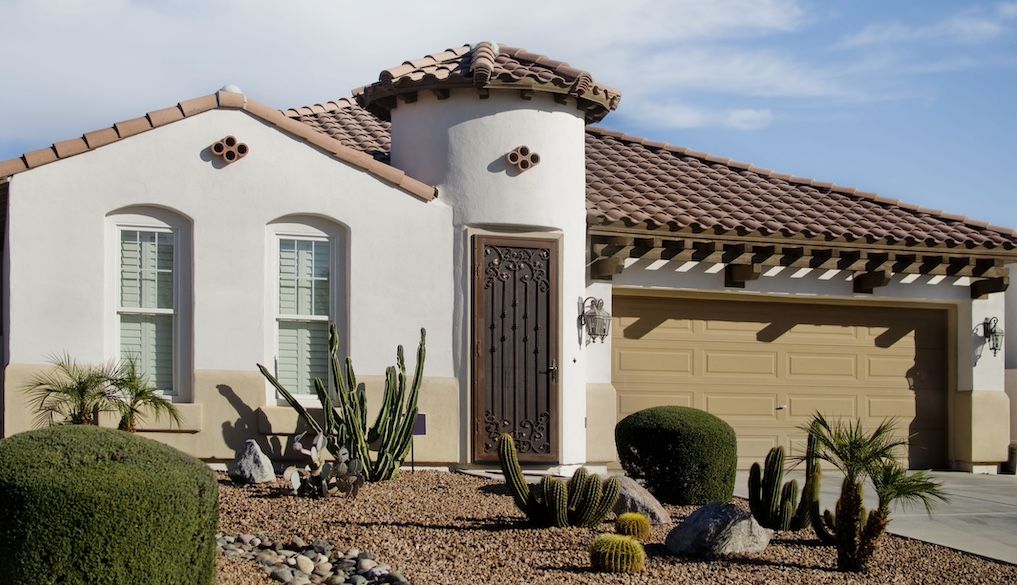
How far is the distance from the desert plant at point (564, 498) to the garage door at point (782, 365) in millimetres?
5849

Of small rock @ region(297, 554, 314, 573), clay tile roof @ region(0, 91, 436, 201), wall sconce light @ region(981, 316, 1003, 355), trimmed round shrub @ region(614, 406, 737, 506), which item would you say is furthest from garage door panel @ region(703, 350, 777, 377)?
small rock @ region(297, 554, 314, 573)

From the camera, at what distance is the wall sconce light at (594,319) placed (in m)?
15.1

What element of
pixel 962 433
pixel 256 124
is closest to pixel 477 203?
pixel 256 124

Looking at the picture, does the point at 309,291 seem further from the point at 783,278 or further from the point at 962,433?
the point at 962,433

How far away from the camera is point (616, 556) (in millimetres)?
8930

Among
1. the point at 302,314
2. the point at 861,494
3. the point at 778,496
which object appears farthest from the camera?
the point at 302,314

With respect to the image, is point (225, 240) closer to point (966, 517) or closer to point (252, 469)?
point (252, 469)

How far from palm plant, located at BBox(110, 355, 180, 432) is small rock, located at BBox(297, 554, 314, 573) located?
14.4 ft

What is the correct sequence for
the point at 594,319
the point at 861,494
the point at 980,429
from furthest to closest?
the point at 980,429 < the point at 594,319 < the point at 861,494

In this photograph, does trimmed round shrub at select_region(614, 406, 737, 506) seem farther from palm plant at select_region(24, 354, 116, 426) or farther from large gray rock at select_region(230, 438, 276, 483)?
palm plant at select_region(24, 354, 116, 426)

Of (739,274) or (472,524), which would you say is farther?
(739,274)

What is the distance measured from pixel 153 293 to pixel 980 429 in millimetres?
11107

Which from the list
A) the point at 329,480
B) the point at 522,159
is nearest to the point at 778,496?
the point at 329,480

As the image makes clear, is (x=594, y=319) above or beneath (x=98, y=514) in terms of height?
above
